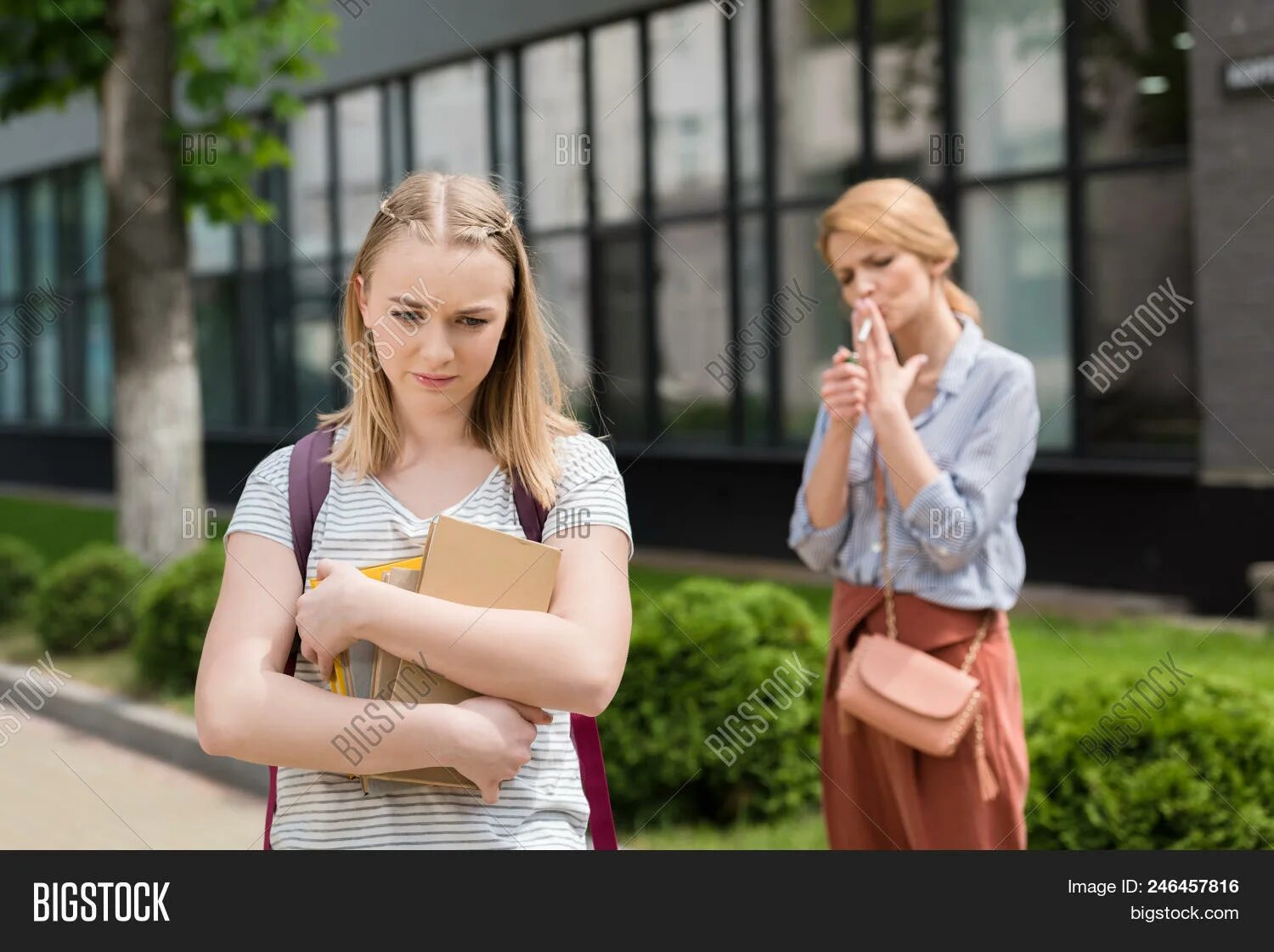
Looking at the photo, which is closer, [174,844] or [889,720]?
[889,720]

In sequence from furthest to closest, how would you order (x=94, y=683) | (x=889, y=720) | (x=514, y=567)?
(x=94, y=683)
(x=889, y=720)
(x=514, y=567)

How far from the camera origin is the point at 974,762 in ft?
10.6

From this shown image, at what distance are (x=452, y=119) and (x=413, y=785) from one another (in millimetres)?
14536

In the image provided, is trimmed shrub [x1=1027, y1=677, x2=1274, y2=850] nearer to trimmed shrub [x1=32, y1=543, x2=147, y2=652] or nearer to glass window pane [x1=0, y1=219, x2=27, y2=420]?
trimmed shrub [x1=32, y1=543, x2=147, y2=652]

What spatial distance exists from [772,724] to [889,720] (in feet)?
7.12

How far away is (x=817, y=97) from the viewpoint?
40.5 feet

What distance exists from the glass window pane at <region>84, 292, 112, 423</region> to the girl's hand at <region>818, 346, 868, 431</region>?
21.3 meters

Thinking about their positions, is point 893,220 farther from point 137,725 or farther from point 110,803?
point 137,725

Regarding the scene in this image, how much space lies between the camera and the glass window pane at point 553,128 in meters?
14.4

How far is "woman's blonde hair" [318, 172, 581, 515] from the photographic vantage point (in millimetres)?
2062

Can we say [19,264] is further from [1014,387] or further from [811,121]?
[1014,387]

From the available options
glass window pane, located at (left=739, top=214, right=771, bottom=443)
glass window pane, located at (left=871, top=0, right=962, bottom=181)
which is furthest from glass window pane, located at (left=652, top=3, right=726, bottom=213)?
glass window pane, located at (left=871, top=0, right=962, bottom=181)

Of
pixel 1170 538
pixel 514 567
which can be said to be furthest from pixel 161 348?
pixel 514 567

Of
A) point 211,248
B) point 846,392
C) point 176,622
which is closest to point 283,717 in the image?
point 846,392
